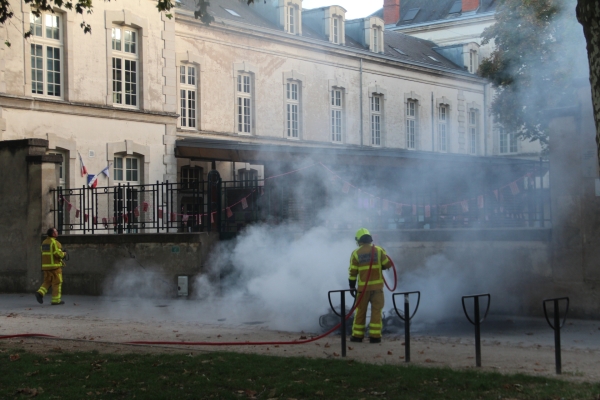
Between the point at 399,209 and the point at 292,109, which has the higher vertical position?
the point at 292,109

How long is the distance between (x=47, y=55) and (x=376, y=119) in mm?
18698

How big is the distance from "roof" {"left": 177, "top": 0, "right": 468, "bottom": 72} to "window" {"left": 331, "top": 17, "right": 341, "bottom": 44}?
1.76ft

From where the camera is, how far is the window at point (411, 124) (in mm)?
42562

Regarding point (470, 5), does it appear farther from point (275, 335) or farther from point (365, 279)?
point (365, 279)

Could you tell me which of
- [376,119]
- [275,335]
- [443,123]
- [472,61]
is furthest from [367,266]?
[472,61]

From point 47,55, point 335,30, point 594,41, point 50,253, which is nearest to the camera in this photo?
point 594,41

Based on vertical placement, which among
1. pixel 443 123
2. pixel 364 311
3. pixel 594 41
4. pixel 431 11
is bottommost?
pixel 364 311

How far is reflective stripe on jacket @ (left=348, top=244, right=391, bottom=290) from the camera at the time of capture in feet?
38.7

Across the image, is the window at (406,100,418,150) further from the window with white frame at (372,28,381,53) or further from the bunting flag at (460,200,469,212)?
the bunting flag at (460,200,469,212)

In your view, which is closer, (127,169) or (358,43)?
(127,169)

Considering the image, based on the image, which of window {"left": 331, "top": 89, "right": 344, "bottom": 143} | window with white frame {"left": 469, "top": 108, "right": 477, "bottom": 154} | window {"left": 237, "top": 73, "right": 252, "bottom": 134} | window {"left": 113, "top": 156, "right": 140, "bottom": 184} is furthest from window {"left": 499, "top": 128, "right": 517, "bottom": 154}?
window {"left": 113, "top": 156, "right": 140, "bottom": 184}

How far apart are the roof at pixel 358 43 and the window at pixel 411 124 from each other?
Answer: 2.21 meters

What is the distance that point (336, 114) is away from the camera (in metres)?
38.6

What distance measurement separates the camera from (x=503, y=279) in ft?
47.9
